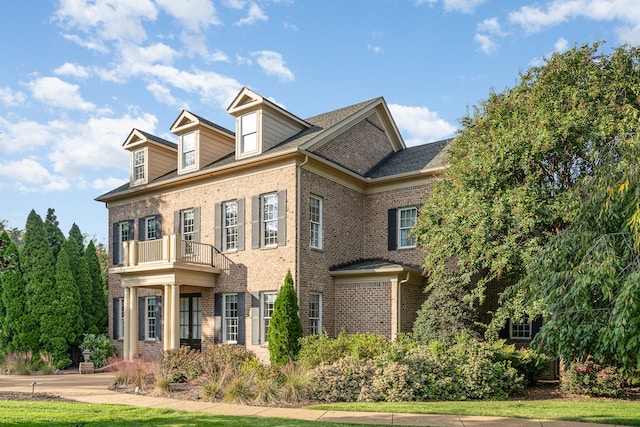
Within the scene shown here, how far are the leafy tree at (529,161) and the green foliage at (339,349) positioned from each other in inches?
114

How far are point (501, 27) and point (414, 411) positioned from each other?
304 inches

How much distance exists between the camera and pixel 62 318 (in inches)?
895

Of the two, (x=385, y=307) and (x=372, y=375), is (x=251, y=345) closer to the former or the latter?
(x=385, y=307)

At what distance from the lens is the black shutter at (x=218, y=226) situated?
19.6 m

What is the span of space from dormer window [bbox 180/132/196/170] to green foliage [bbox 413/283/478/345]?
10.5m

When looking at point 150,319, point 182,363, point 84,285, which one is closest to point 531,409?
point 182,363

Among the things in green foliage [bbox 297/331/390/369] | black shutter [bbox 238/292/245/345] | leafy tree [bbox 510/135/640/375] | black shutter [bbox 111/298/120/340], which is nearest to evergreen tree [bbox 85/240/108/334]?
black shutter [bbox 111/298/120/340]

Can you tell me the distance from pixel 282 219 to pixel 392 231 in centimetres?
440

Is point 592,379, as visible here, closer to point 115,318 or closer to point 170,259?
point 170,259

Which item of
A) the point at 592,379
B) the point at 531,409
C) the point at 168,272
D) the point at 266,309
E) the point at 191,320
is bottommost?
the point at 531,409

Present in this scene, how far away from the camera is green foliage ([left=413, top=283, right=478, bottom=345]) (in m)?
15.9

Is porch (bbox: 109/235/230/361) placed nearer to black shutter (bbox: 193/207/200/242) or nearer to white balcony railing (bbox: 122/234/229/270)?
white balcony railing (bbox: 122/234/229/270)

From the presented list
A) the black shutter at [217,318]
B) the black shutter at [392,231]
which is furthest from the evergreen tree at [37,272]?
the black shutter at [392,231]

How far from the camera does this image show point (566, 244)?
889 centimetres
